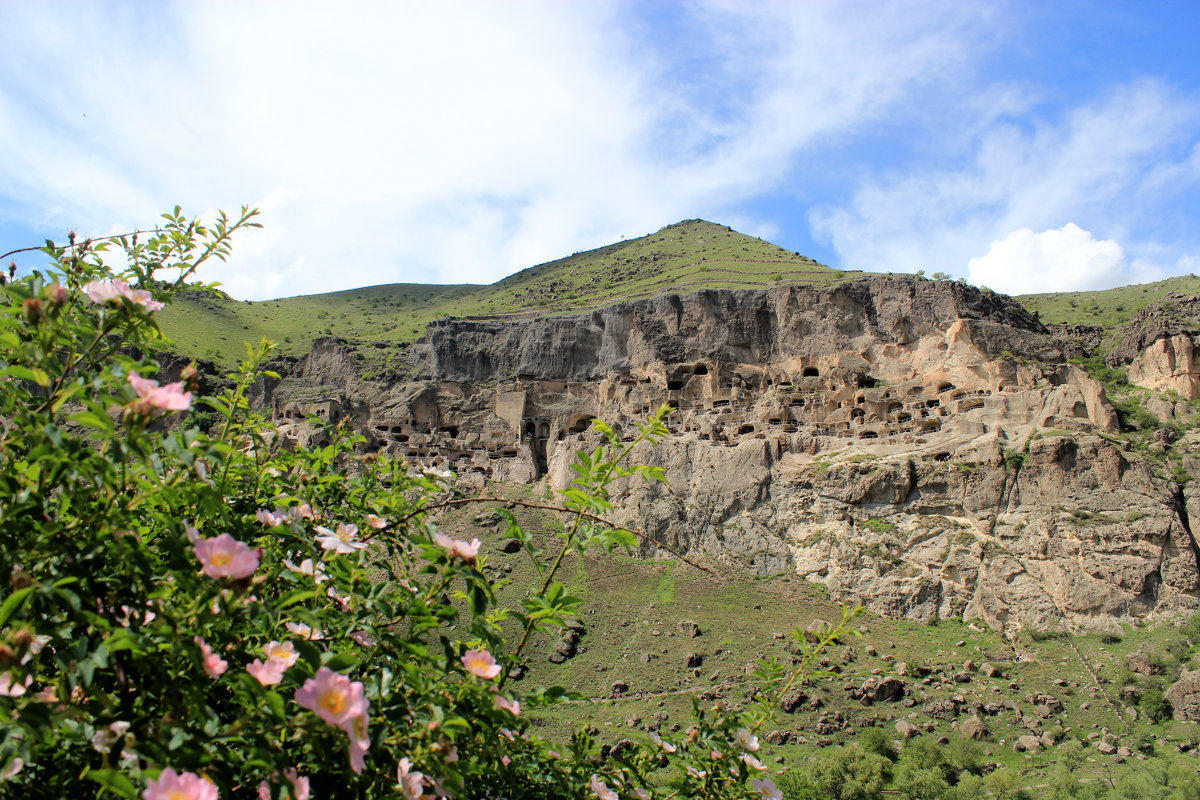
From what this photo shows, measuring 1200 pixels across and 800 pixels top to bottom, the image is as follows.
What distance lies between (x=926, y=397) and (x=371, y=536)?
1791 inches

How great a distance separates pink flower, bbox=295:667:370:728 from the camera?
1903 mm

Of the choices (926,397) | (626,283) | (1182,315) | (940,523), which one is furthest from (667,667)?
(626,283)

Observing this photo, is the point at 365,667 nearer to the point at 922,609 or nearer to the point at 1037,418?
the point at 922,609

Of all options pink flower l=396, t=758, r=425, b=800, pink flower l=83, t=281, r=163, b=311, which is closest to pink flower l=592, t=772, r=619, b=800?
pink flower l=396, t=758, r=425, b=800

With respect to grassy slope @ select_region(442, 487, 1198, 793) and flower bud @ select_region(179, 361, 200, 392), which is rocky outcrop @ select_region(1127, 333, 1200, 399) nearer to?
grassy slope @ select_region(442, 487, 1198, 793)

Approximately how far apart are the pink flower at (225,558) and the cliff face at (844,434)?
14.9 m

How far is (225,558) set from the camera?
2.02 m

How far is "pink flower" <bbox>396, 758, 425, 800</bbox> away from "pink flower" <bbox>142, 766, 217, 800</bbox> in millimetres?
554

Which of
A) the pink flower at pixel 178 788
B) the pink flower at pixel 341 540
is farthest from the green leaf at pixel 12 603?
the pink flower at pixel 341 540

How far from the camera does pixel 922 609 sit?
31.7 metres

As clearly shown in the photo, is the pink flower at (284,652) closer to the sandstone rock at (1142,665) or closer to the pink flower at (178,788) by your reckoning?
the pink flower at (178,788)

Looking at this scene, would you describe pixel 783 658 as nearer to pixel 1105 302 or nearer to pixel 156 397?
pixel 156 397

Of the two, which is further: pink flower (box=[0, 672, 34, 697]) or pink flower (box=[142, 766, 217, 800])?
pink flower (box=[0, 672, 34, 697])

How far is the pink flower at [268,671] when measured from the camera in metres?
2.14
